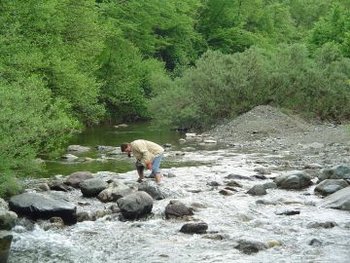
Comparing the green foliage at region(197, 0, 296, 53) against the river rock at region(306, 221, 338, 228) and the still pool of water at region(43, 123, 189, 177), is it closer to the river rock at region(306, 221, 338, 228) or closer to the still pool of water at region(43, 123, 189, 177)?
the still pool of water at region(43, 123, 189, 177)

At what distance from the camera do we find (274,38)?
6788 cm

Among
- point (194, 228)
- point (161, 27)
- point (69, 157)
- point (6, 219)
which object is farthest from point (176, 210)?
point (161, 27)

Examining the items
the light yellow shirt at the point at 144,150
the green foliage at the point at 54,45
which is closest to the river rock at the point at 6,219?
the light yellow shirt at the point at 144,150

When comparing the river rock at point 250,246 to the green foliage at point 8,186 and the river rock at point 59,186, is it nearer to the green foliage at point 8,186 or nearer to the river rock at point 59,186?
the green foliage at point 8,186

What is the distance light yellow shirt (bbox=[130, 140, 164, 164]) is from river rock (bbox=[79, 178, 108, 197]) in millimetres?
1528

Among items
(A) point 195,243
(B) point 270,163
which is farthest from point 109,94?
(A) point 195,243

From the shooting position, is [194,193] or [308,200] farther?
[194,193]

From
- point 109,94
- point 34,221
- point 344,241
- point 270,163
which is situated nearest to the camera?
point 344,241

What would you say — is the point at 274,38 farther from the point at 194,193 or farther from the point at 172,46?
the point at 194,193

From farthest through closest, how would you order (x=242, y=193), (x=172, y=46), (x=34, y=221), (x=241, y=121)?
(x=172, y=46), (x=241, y=121), (x=242, y=193), (x=34, y=221)

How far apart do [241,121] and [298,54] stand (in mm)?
5738

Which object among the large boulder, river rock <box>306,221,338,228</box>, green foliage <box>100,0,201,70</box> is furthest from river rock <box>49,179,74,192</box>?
green foliage <box>100,0,201,70</box>

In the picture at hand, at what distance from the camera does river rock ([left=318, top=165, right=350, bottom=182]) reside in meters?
17.1

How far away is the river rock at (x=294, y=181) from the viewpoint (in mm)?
16609
